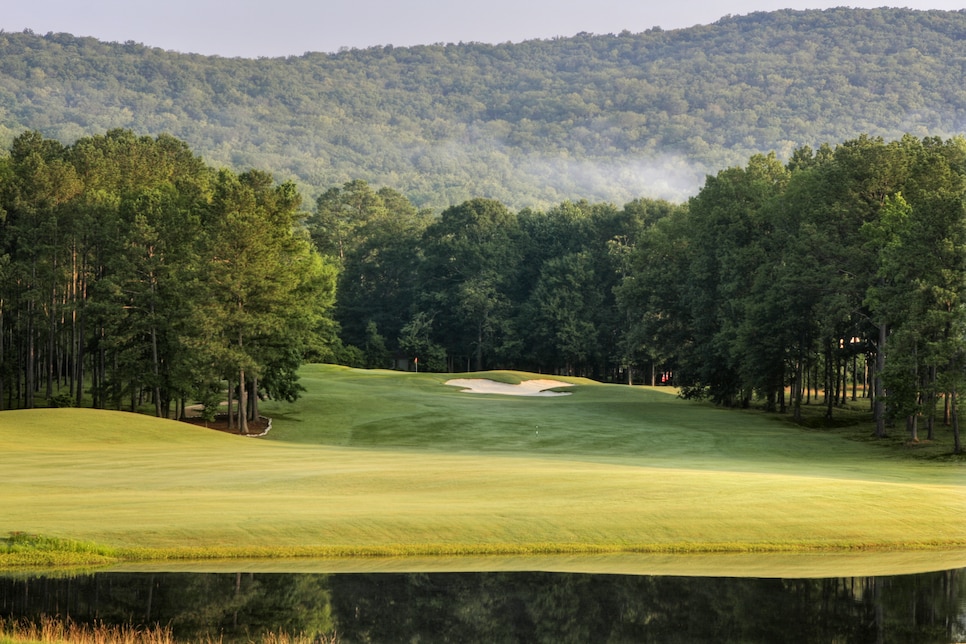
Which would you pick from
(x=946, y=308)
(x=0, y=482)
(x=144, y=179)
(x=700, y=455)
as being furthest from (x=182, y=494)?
(x=144, y=179)

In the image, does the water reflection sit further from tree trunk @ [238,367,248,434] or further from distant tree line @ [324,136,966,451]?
tree trunk @ [238,367,248,434]

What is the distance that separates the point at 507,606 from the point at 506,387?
197ft

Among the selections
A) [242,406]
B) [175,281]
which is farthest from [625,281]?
[175,281]

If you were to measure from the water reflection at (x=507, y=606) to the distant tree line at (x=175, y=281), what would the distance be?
33.3 meters

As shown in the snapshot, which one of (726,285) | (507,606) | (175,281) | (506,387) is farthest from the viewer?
(506,387)

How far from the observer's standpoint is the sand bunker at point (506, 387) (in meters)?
74.7

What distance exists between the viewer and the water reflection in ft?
55.2

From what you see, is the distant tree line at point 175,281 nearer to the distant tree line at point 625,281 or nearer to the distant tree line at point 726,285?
the distant tree line at point 625,281

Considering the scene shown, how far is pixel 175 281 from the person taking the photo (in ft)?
178

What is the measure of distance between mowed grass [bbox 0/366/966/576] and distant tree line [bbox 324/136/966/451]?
643cm

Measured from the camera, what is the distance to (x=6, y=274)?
62.5 metres

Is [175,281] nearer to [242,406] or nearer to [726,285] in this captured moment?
[242,406]

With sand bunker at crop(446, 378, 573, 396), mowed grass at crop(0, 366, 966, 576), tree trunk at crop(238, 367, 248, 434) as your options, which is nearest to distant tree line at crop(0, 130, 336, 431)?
tree trunk at crop(238, 367, 248, 434)

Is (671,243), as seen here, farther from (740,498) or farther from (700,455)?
(740,498)
